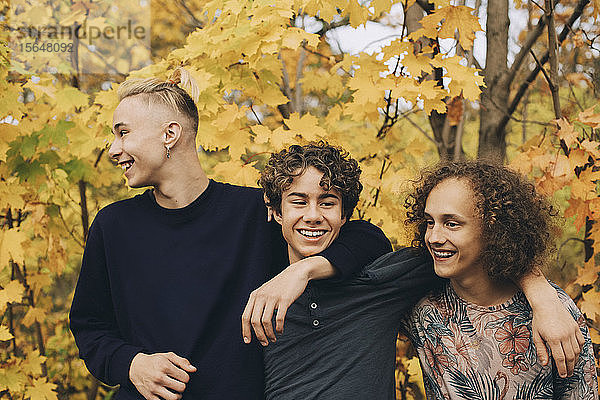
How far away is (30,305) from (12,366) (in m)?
0.53

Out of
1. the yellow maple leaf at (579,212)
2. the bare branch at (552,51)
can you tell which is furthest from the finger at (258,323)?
the bare branch at (552,51)

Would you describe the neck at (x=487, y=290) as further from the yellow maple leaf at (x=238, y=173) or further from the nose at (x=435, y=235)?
the yellow maple leaf at (x=238, y=173)

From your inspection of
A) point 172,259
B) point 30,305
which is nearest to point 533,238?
point 172,259

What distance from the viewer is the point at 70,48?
12.2 ft

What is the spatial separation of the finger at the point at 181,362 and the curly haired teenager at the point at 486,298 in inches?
27.1

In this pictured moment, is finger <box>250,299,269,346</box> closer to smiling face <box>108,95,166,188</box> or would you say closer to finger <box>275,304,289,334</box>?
finger <box>275,304,289,334</box>

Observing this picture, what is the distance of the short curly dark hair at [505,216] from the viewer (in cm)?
172

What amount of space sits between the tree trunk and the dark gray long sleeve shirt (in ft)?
4.62

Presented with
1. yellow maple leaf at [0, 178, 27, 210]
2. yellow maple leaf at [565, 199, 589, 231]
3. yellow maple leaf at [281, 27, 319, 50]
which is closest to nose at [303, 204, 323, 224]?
→ yellow maple leaf at [281, 27, 319, 50]

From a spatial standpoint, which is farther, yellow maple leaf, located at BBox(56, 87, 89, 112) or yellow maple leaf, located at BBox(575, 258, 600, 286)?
yellow maple leaf, located at BBox(56, 87, 89, 112)

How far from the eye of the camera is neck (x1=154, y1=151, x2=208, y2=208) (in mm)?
1979

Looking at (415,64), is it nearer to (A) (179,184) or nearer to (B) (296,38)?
(B) (296,38)

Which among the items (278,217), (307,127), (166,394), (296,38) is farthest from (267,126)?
(166,394)

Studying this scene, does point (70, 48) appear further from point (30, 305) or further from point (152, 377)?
point (152, 377)
